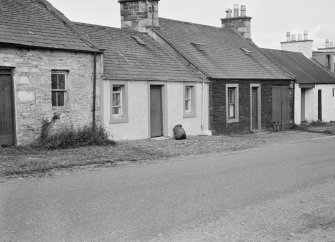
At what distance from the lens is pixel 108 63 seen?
66.7ft

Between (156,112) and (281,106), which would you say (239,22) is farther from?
(156,112)

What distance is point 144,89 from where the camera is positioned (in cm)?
2100

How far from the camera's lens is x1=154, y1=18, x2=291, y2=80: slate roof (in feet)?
84.8

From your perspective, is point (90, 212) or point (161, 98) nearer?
point (90, 212)

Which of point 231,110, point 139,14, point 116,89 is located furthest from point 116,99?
point 231,110

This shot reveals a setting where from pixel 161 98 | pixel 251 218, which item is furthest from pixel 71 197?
pixel 161 98

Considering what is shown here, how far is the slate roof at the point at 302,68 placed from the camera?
34.0 meters

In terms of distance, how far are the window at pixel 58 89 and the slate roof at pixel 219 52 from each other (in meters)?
8.86

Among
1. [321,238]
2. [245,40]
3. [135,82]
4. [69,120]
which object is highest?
[245,40]

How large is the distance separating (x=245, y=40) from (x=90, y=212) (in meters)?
27.5

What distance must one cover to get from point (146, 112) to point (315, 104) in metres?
18.5

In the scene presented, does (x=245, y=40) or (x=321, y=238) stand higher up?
(x=245, y=40)

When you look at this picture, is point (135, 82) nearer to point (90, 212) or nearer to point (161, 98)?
point (161, 98)

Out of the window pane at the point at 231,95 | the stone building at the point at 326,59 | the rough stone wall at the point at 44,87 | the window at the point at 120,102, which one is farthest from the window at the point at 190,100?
the stone building at the point at 326,59
